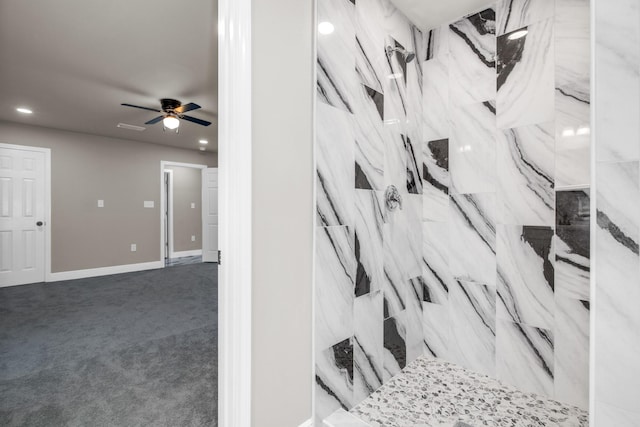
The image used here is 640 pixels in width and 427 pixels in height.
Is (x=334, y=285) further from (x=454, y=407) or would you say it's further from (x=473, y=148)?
(x=473, y=148)

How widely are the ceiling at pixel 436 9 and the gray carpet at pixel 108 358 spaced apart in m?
2.96

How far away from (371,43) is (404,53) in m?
0.39

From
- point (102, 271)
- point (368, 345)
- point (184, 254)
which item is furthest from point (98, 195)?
point (368, 345)

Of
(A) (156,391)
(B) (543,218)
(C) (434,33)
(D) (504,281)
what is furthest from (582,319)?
(A) (156,391)

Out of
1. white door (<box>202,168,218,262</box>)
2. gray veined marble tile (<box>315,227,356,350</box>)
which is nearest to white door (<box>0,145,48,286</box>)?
white door (<box>202,168,218,262</box>)

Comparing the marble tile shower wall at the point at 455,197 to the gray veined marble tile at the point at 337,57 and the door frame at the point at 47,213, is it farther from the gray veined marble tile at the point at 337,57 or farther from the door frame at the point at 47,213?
the door frame at the point at 47,213

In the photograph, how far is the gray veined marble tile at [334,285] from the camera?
5.20 ft

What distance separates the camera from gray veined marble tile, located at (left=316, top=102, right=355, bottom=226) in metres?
1.59

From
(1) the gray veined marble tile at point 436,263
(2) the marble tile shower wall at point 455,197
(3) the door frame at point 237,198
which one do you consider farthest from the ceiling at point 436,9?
(1) the gray veined marble tile at point 436,263

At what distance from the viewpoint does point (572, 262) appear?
181cm

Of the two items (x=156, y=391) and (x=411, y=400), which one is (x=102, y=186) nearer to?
(x=156, y=391)

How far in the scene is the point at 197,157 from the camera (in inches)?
279

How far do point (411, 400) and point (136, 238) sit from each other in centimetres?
596

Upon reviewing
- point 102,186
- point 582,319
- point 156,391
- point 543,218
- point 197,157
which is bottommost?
point 156,391
